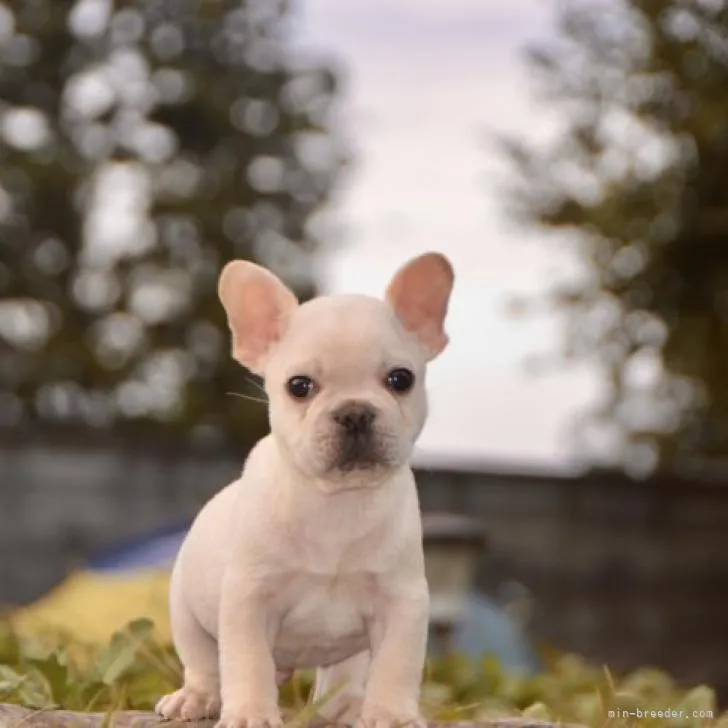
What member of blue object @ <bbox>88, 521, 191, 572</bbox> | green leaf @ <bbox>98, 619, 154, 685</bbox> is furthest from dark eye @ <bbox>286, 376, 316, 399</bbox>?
blue object @ <bbox>88, 521, 191, 572</bbox>

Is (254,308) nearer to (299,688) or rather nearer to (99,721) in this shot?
(99,721)

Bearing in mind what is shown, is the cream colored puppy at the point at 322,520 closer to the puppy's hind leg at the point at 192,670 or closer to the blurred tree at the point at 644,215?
the puppy's hind leg at the point at 192,670

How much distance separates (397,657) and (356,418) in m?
0.34

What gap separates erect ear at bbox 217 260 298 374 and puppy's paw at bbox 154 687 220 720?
477 millimetres

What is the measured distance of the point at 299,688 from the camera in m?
2.29

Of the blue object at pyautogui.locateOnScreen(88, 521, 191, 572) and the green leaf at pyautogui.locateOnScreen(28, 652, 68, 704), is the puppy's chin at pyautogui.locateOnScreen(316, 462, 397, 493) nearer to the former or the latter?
the green leaf at pyautogui.locateOnScreen(28, 652, 68, 704)

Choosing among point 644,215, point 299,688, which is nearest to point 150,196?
point 644,215

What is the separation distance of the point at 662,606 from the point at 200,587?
529 cm

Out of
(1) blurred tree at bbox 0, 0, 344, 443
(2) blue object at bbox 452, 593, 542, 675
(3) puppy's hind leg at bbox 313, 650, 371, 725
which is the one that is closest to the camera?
(3) puppy's hind leg at bbox 313, 650, 371, 725

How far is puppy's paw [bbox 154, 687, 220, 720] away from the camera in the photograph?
1.77m

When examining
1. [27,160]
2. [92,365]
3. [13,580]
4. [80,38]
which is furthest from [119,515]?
[80,38]

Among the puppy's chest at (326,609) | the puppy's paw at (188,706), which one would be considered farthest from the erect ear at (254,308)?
the puppy's paw at (188,706)

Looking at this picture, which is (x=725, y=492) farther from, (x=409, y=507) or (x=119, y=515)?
(x=409, y=507)

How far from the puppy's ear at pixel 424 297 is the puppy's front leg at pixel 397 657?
35 cm
